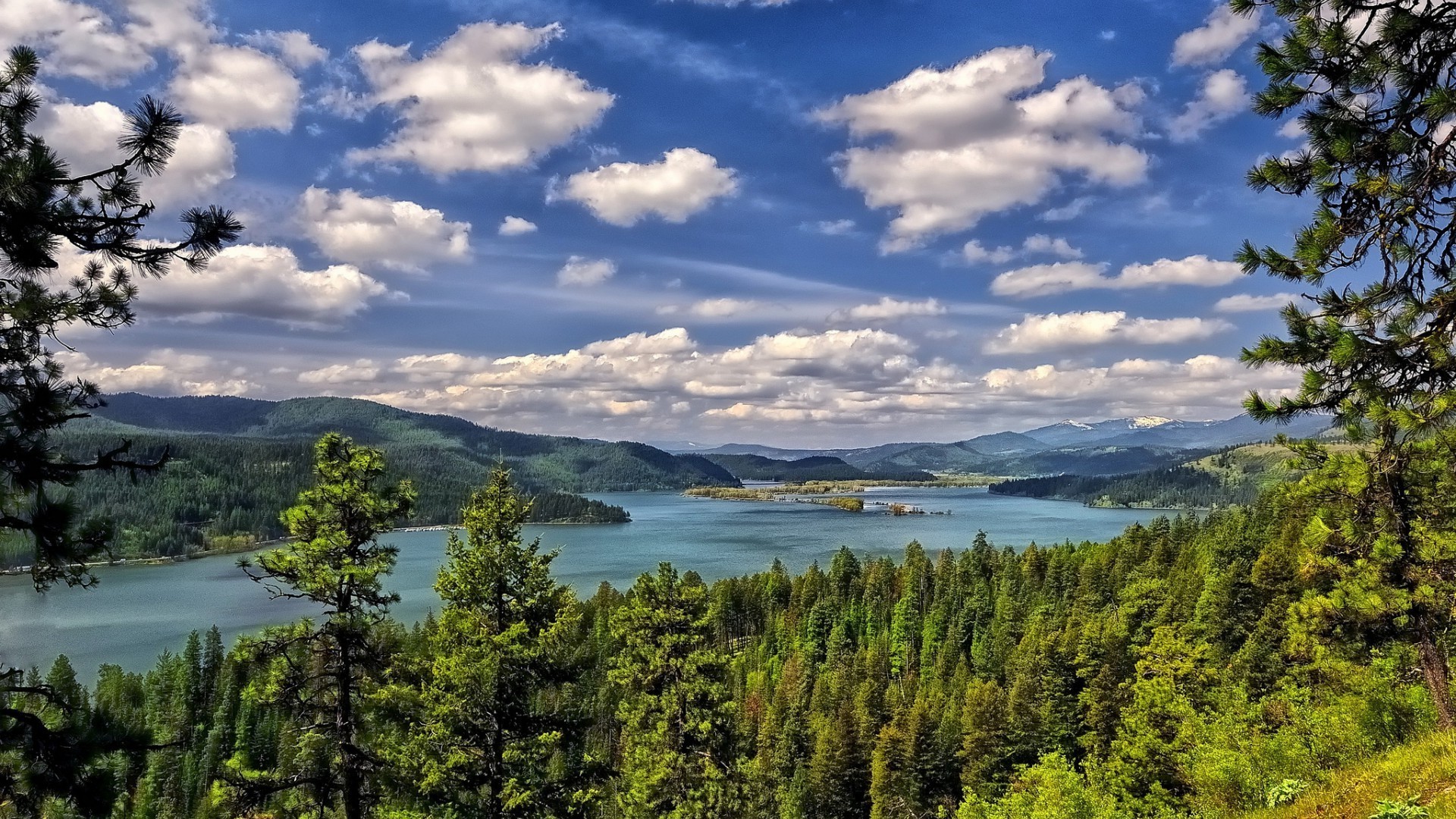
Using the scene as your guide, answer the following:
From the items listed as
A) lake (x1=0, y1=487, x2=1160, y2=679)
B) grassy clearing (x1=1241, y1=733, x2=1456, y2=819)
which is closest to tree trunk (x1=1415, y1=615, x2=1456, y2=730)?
grassy clearing (x1=1241, y1=733, x2=1456, y2=819)

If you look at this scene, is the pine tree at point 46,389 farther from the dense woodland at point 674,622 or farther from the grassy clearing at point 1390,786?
the grassy clearing at point 1390,786

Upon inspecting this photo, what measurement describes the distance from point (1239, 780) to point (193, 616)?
11957 centimetres

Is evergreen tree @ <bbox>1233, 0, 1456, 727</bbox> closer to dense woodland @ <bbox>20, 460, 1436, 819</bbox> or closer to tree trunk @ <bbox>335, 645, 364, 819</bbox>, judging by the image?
dense woodland @ <bbox>20, 460, 1436, 819</bbox>

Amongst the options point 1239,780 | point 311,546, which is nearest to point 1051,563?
point 1239,780

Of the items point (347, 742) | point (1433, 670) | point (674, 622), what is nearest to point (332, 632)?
point (347, 742)

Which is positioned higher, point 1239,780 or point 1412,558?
point 1412,558

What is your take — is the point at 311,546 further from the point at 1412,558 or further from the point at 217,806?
the point at 1412,558

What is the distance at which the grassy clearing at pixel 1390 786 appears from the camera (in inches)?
352

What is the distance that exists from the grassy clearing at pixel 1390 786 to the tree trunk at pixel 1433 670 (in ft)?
9.46

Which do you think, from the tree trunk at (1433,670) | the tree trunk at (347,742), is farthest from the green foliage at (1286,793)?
the tree trunk at (347,742)

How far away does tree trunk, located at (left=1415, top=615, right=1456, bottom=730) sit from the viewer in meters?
14.2

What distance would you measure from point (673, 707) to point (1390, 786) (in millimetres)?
14175

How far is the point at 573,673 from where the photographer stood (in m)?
14.6

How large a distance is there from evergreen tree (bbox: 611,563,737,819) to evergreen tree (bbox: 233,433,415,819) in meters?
8.06
